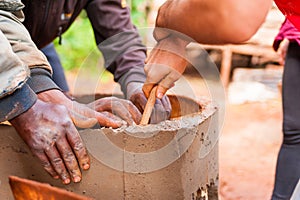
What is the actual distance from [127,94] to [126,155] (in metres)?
0.68

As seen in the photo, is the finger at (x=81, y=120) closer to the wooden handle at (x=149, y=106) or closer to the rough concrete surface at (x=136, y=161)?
the rough concrete surface at (x=136, y=161)

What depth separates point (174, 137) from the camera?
1739 millimetres

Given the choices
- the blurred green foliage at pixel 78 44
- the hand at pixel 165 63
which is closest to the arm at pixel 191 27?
the hand at pixel 165 63

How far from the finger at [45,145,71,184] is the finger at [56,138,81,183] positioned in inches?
0.5

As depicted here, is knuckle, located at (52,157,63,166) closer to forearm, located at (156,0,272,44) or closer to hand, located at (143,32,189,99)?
hand, located at (143,32,189,99)

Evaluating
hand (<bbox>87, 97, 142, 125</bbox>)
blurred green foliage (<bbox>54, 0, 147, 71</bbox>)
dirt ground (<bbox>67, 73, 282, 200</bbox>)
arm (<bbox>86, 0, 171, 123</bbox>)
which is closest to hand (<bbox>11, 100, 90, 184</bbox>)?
hand (<bbox>87, 97, 142, 125</bbox>)

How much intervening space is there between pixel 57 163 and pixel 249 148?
2958 mm

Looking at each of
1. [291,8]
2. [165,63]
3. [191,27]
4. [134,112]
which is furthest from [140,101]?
[291,8]

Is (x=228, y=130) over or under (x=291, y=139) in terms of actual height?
under

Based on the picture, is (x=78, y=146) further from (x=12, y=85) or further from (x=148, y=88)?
(x=148, y=88)

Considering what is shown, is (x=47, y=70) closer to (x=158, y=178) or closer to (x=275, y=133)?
(x=158, y=178)

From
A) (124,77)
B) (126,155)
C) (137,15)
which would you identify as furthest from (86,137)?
(137,15)

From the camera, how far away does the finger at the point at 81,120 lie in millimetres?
1752

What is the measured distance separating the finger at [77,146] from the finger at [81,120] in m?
0.05
